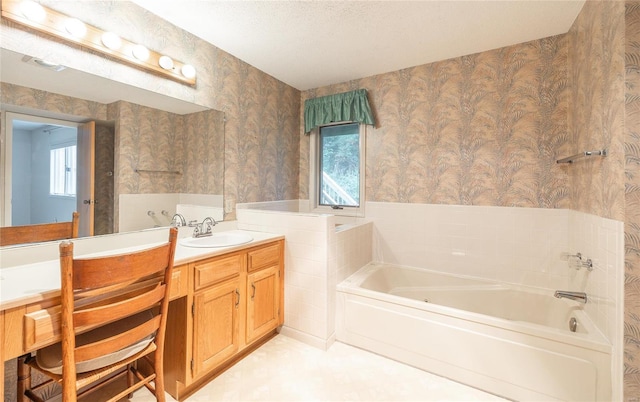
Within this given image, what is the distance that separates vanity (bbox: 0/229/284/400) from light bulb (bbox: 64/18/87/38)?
45.6 inches

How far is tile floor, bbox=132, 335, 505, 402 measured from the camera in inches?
64.0

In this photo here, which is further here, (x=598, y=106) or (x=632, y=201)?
(x=598, y=106)

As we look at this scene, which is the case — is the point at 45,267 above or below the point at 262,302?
above

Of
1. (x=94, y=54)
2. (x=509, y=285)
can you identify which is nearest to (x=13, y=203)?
(x=94, y=54)

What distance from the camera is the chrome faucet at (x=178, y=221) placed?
2049mm

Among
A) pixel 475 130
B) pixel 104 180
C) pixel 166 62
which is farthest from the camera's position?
pixel 475 130

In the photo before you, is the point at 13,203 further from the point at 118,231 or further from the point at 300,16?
the point at 300,16

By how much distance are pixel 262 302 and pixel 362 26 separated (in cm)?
219

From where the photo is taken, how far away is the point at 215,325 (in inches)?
67.2

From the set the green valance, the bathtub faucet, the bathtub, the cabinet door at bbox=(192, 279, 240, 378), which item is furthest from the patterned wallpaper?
the bathtub faucet

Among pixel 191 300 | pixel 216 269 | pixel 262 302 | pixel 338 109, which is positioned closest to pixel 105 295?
pixel 191 300

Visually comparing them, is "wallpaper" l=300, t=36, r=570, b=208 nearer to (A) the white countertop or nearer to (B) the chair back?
(A) the white countertop

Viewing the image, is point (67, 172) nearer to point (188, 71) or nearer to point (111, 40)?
point (111, 40)

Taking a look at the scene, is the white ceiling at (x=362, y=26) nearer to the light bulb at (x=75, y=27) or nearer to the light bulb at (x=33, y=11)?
the light bulb at (x=75, y=27)
